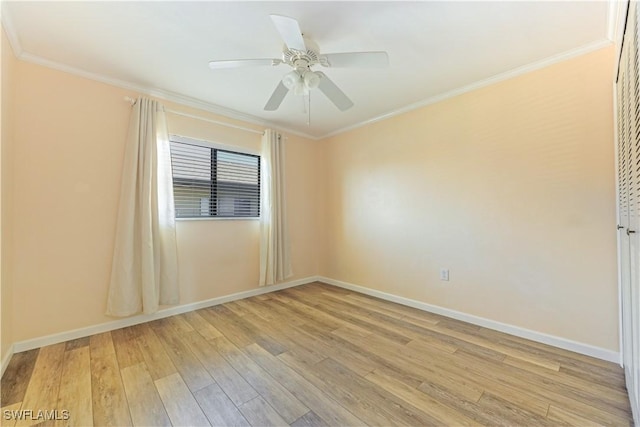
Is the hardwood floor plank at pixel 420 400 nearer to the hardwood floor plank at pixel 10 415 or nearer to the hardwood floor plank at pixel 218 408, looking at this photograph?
the hardwood floor plank at pixel 218 408

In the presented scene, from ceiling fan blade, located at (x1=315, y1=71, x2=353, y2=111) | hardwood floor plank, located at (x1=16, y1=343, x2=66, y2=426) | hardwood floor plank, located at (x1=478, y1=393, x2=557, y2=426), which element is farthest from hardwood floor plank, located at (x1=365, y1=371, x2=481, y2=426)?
ceiling fan blade, located at (x1=315, y1=71, x2=353, y2=111)

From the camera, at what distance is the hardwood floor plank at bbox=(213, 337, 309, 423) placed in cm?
143

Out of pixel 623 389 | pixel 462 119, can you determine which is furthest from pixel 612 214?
pixel 462 119

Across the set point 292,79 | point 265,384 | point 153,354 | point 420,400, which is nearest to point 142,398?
point 153,354

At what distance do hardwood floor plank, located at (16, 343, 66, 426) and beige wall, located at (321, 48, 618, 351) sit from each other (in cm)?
306

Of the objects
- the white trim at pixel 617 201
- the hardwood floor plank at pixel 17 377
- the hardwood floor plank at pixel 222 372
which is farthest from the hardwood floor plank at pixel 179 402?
the white trim at pixel 617 201

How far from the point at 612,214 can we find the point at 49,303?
4539 mm

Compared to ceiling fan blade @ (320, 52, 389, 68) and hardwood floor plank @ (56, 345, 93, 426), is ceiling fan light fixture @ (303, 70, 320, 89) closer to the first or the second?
ceiling fan blade @ (320, 52, 389, 68)

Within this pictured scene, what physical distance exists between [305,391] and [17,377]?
1.93 metres

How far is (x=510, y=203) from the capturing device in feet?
7.64

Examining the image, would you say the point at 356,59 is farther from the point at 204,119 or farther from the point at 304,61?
the point at 204,119

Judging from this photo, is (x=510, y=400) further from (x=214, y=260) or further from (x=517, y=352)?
(x=214, y=260)

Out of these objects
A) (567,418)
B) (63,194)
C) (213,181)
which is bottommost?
(567,418)

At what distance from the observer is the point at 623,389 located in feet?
5.19
